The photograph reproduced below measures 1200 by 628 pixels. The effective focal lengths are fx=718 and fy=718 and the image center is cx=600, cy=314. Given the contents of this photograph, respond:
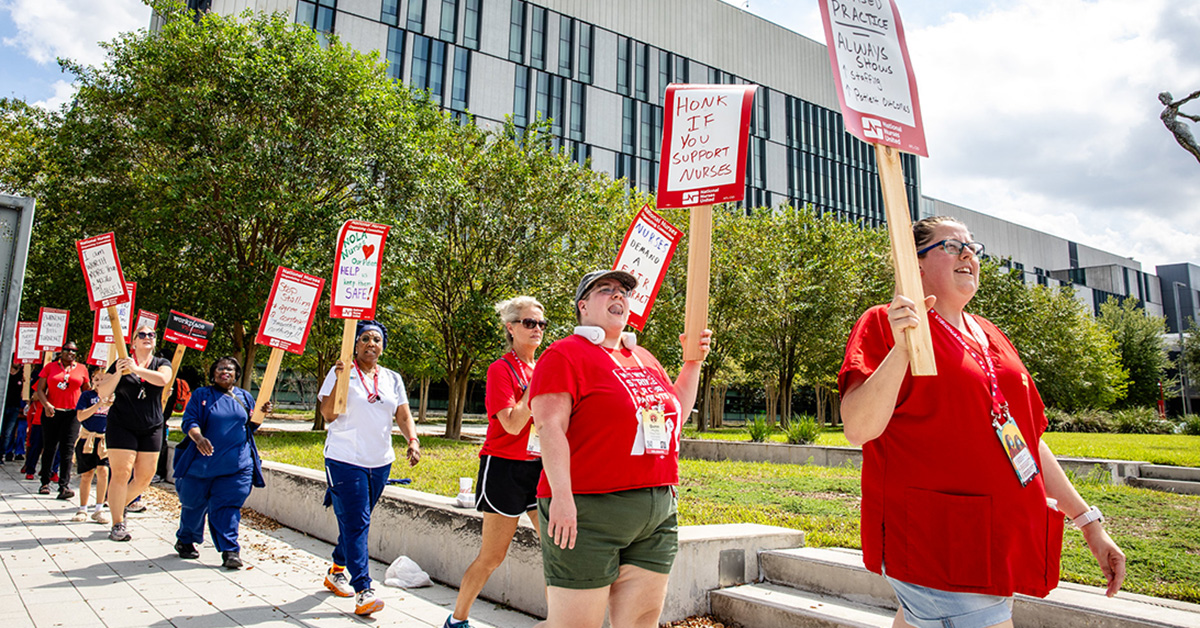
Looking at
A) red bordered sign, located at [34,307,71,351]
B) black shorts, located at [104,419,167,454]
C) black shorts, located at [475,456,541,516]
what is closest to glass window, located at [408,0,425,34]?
red bordered sign, located at [34,307,71,351]

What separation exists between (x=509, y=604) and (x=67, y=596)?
329 centimetres

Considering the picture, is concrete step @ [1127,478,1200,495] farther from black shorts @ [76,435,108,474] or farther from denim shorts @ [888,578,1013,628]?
black shorts @ [76,435,108,474]

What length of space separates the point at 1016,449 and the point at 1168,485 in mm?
10686

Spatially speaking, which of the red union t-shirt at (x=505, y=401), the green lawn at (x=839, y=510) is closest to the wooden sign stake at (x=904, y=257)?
the red union t-shirt at (x=505, y=401)

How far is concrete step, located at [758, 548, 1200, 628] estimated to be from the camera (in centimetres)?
340

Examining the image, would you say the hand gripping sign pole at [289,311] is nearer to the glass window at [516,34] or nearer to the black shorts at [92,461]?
the black shorts at [92,461]

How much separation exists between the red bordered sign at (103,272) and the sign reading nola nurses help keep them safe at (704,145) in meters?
5.69

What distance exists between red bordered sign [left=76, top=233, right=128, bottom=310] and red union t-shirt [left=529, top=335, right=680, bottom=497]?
19.2 feet

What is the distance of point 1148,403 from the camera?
4584cm

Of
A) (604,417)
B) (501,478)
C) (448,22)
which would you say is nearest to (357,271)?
(501,478)

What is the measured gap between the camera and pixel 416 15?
44.3m

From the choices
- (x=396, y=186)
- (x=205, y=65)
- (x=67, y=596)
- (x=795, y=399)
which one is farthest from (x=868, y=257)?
(x=795, y=399)

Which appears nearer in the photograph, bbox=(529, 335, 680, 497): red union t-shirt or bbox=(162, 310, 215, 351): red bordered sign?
bbox=(529, 335, 680, 497): red union t-shirt

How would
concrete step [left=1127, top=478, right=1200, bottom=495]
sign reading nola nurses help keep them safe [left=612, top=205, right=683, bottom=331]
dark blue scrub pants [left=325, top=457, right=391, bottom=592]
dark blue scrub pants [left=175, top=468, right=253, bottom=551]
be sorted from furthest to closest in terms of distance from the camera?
concrete step [left=1127, top=478, right=1200, bottom=495] < dark blue scrub pants [left=175, top=468, right=253, bottom=551] < dark blue scrub pants [left=325, top=457, right=391, bottom=592] < sign reading nola nurses help keep them safe [left=612, top=205, right=683, bottom=331]
